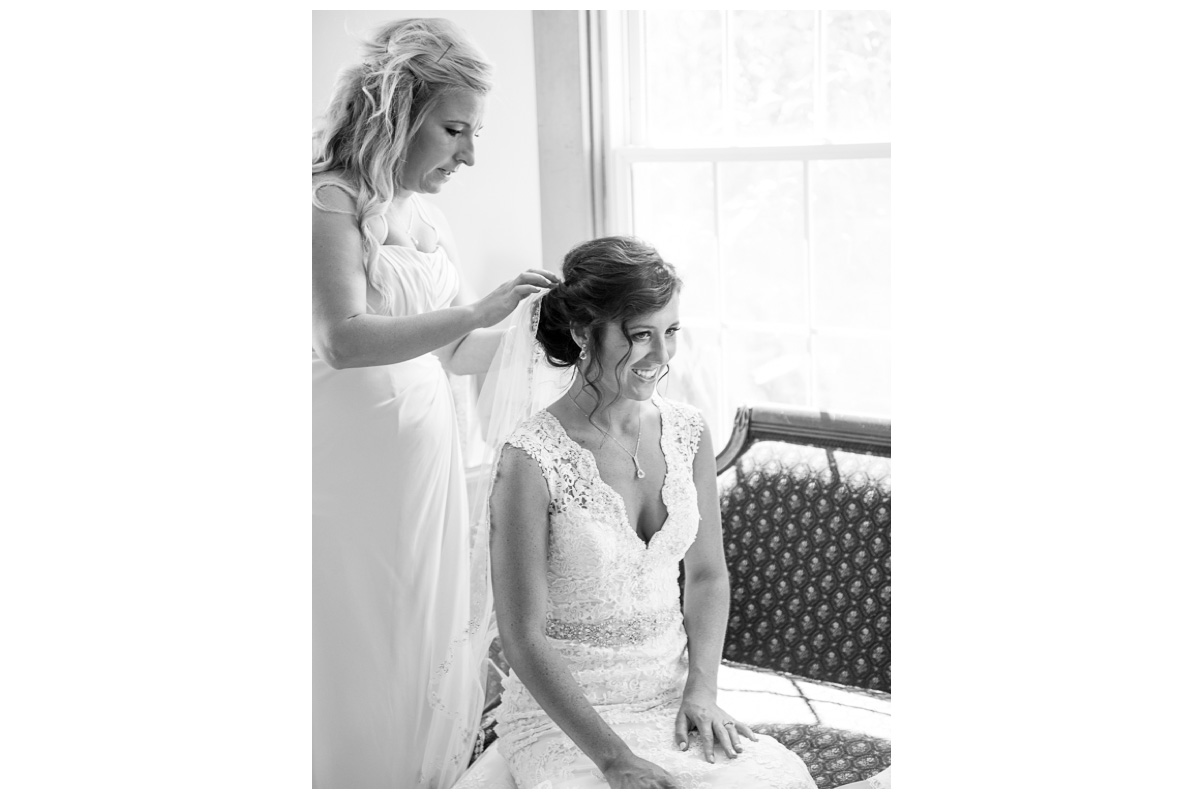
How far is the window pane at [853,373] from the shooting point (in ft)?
9.94

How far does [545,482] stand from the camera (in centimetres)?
180

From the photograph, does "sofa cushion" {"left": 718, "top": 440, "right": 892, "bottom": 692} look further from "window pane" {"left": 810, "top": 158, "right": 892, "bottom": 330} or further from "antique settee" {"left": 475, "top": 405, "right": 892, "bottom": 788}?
"window pane" {"left": 810, "top": 158, "right": 892, "bottom": 330}

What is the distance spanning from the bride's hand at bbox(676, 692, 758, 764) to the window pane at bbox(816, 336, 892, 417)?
1.31 meters

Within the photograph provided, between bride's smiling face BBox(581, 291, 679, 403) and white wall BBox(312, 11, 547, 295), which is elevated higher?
white wall BBox(312, 11, 547, 295)

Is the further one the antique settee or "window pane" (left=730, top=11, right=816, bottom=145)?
"window pane" (left=730, top=11, right=816, bottom=145)

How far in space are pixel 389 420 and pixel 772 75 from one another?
1.51 metres

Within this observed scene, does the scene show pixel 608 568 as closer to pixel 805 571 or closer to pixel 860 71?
pixel 805 571

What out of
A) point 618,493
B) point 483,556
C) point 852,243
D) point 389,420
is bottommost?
point 483,556

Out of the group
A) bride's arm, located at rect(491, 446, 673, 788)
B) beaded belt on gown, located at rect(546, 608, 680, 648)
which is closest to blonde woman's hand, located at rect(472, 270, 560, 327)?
bride's arm, located at rect(491, 446, 673, 788)

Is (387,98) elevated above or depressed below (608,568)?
above

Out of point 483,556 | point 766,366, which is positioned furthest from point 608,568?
point 766,366

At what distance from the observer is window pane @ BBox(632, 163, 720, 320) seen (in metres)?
3.14
